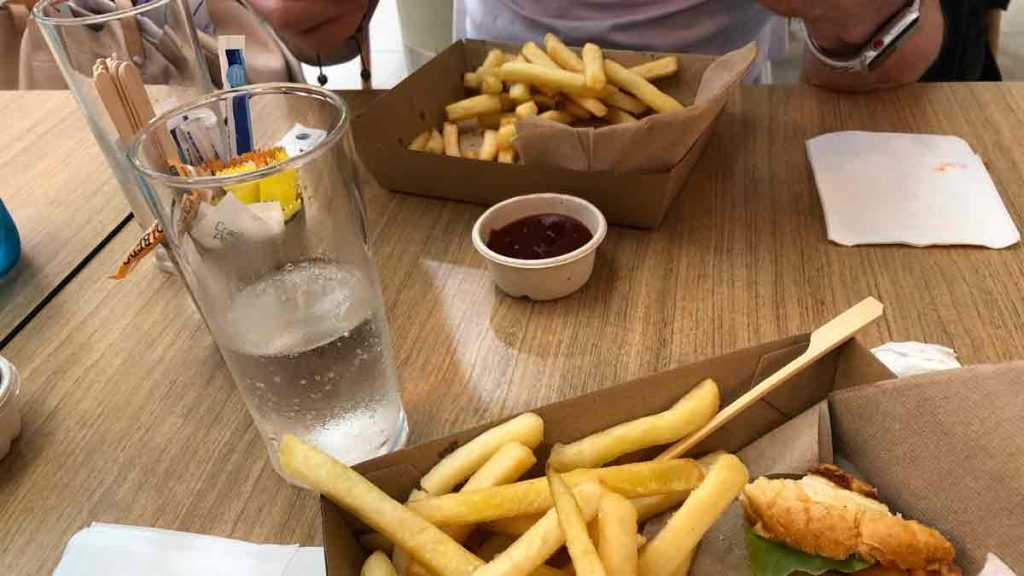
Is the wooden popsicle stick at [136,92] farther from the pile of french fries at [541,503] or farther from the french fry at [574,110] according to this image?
the french fry at [574,110]

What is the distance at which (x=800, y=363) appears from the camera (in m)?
0.76

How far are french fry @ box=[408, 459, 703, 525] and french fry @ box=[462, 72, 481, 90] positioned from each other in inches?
40.5

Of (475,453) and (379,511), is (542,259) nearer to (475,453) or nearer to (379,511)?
(475,453)

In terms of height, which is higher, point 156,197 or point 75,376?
point 156,197

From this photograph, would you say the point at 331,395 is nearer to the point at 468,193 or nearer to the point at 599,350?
the point at 599,350

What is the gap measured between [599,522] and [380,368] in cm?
29

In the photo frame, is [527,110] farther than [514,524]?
Yes

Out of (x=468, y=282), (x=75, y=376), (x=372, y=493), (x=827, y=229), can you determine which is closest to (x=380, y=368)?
(x=372, y=493)

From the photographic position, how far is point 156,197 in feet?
2.07

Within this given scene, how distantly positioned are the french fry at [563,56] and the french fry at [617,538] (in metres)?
0.99

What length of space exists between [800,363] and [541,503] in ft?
1.03

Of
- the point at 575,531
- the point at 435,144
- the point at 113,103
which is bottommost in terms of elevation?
the point at 435,144

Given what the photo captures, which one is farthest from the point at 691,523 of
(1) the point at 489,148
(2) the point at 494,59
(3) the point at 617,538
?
(2) the point at 494,59

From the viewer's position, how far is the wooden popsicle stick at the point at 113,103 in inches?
32.1
